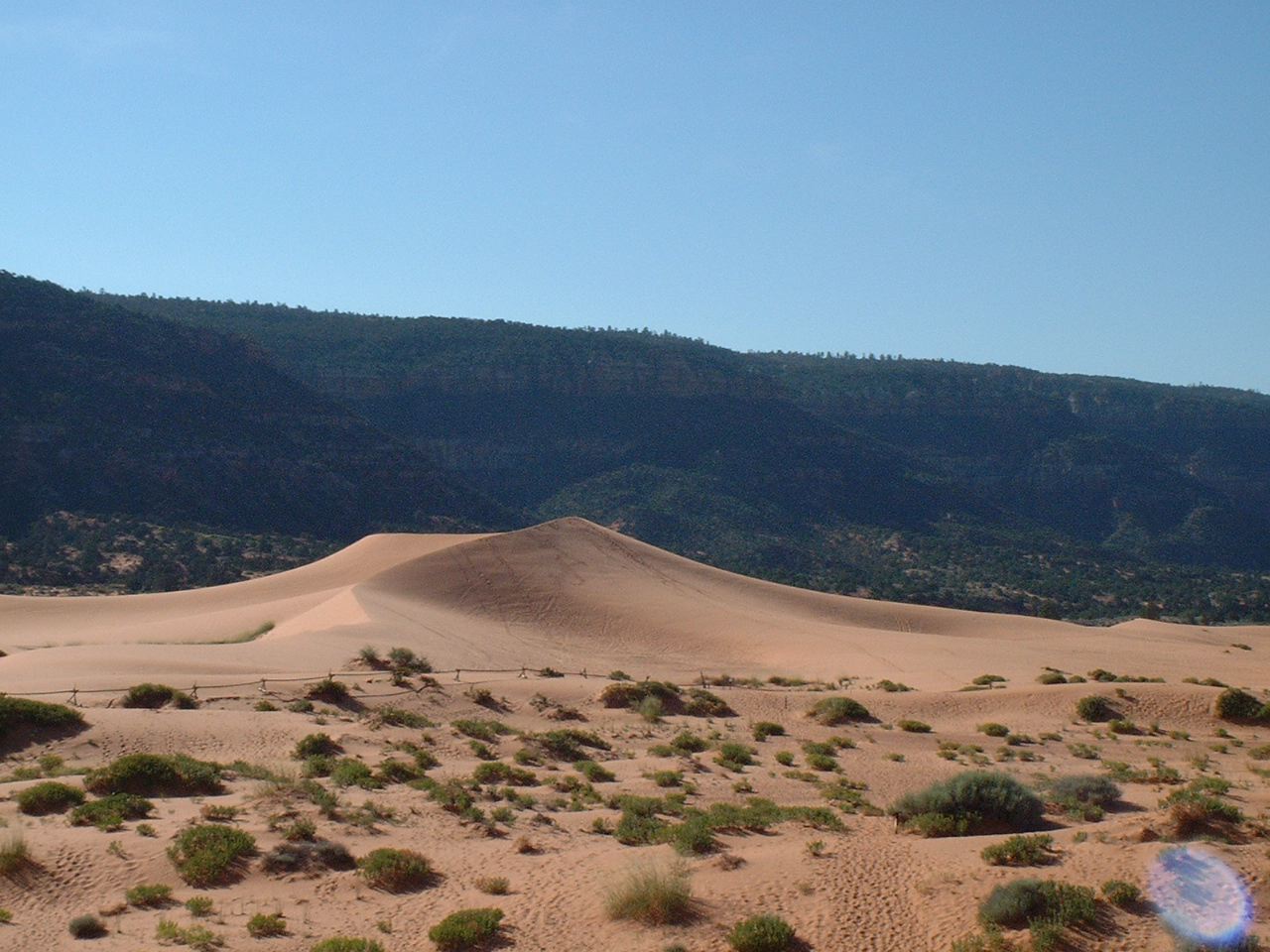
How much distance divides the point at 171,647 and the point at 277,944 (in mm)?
22675

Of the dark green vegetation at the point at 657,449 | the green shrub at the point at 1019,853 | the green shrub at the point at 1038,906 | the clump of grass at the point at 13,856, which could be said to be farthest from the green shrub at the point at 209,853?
the dark green vegetation at the point at 657,449

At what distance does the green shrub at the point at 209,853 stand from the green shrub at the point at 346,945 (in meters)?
2.09

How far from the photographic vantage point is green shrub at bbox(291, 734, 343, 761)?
743 inches

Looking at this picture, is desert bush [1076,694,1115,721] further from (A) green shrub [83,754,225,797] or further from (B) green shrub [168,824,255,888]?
(B) green shrub [168,824,255,888]

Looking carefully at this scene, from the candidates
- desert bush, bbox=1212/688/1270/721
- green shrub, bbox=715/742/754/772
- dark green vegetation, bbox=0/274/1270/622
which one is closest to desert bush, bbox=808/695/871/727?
green shrub, bbox=715/742/754/772

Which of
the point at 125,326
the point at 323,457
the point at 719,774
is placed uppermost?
the point at 125,326

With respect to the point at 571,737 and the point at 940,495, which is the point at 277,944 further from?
the point at 940,495

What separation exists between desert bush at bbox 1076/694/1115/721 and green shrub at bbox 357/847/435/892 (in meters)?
18.9

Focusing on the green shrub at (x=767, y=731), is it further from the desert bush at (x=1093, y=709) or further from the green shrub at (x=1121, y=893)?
the green shrub at (x=1121, y=893)

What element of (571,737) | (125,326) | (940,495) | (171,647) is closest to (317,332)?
(125,326)

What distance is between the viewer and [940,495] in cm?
10706

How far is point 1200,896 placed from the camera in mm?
10781

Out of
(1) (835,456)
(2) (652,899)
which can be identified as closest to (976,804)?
(2) (652,899)

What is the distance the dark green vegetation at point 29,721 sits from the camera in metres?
18.4
